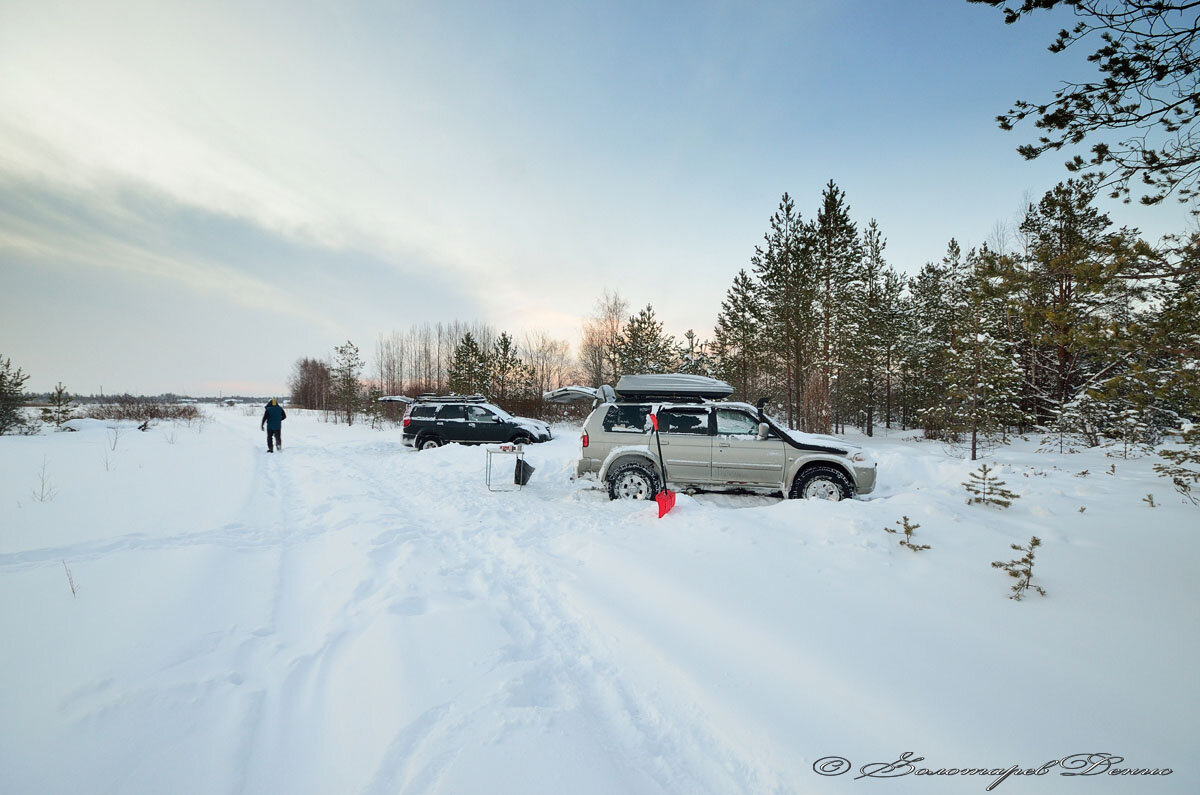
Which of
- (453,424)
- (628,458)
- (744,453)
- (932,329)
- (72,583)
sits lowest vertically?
(72,583)

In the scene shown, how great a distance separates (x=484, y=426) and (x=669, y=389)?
27.8 feet

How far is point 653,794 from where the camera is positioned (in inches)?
78.0

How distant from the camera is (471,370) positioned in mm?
31141

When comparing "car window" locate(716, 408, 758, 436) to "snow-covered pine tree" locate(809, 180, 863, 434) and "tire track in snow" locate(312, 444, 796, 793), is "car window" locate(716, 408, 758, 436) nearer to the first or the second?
"tire track in snow" locate(312, 444, 796, 793)

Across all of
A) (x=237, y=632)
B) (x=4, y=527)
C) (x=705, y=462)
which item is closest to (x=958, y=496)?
(x=705, y=462)

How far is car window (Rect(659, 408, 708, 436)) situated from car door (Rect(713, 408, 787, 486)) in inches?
10.7

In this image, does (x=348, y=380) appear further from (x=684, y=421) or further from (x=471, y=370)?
(x=684, y=421)

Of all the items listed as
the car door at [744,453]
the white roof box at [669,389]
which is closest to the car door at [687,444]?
the car door at [744,453]

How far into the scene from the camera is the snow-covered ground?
81.7 inches

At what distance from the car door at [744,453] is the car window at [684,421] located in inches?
10.7

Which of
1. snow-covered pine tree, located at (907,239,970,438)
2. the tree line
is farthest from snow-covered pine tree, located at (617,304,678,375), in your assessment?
snow-covered pine tree, located at (907,239,970,438)

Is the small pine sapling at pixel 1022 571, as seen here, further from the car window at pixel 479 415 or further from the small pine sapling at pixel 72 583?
the car window at pixel 479 415

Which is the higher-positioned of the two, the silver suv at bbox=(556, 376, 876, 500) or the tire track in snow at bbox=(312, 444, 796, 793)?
the silver suv at bbox=(556, 376, 876, 500)

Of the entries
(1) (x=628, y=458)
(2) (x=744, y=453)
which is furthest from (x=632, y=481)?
(2) (x=744, y=453)
